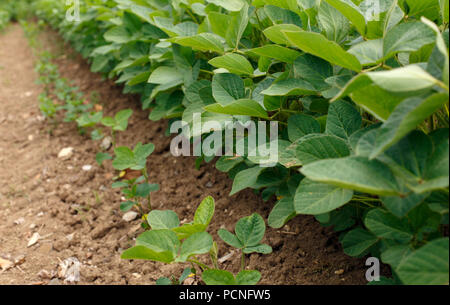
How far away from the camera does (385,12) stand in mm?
1094

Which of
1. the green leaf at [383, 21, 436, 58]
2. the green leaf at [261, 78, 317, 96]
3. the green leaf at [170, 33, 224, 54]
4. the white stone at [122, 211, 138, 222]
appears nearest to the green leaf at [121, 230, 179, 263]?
the green leaf at [261, 78, 317, 96]

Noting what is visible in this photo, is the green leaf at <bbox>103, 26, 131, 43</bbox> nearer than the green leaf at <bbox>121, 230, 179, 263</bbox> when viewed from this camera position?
No

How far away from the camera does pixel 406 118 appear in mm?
686

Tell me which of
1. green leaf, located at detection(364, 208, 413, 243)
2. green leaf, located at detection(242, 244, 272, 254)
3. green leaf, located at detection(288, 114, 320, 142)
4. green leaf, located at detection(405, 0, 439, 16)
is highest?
green leaf, located at detection(405, 0, 439, 16)

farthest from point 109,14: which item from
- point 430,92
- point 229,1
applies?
point 430,92

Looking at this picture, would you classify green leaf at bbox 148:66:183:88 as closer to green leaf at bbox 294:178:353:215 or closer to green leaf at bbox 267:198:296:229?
green leaf at bbox 267:198:296:229

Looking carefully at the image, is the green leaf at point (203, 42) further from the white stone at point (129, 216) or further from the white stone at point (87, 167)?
the white stone at point (87, 167)

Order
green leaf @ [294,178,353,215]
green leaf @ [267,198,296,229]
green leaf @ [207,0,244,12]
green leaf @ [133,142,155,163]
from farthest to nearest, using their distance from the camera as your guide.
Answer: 1. green leaf @ [133,142,155,163]
2. green leaf @ [207,0,244,12]
3. green leaf @ [267,198,296,229]
4. green leaf @ [294,178,353,215]

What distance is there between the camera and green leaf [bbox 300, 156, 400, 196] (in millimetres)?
707

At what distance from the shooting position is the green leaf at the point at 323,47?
2.83 ft

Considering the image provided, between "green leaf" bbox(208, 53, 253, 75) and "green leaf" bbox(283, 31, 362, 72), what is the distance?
331 millimetres

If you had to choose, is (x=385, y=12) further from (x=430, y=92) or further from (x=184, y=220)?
(x=184, y=220)
